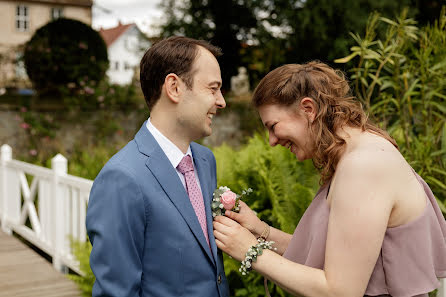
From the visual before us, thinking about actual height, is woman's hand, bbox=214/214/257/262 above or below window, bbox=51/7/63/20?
above

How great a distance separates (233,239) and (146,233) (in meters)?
0.37

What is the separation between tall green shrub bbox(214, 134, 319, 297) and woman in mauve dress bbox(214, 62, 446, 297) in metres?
1.62

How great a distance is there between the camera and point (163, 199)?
179 centimetres

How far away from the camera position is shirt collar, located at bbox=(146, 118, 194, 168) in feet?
6.42

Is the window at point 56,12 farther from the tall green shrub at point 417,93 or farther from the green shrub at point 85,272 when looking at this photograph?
the tall green shrub at point 417,93

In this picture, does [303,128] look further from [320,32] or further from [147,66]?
[320,32]

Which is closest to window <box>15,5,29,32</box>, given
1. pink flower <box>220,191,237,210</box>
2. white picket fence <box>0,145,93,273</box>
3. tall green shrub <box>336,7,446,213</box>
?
white picket fence <box>0,145,93,273</box>

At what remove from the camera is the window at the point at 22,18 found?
32.4m

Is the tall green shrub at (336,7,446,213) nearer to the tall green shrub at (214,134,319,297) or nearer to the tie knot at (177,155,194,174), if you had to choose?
the tall green shrub at (214,134,319,297)

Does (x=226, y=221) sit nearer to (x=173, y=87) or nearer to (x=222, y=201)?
(x=222, y=201)

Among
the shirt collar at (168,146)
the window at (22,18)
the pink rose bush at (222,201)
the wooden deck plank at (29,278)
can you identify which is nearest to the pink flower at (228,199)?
the pink rose bush at (222,201)

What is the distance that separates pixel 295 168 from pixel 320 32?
1075 centimetres

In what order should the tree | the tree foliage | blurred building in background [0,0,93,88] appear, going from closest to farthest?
the tree
the tree foliage
blurred building in background [0,0,93,88]

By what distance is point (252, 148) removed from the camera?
4.45 m
